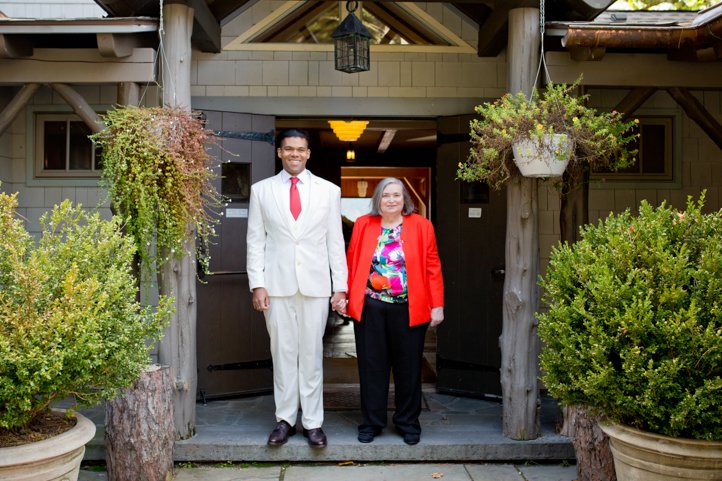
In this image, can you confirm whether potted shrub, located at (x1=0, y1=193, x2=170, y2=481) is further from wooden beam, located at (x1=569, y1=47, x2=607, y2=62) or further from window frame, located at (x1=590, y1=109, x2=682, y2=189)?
window frame, located at (x1=590, y1=109, x2=682, y2=189)

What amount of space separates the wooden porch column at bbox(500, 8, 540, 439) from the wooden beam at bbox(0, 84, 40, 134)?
9.76 ft

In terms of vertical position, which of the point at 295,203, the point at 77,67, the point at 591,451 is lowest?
the point at 591,451

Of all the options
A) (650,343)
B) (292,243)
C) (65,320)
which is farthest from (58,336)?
(650,343)

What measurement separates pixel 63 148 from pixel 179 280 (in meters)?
2.35

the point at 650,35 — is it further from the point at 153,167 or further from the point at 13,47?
the point at 13,47

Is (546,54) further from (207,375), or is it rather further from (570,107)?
(207,375)

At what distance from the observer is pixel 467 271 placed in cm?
593

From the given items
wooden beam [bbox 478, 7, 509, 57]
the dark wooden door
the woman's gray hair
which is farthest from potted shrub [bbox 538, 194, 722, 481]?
the dark wooden door

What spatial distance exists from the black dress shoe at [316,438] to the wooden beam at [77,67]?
229 centimetres

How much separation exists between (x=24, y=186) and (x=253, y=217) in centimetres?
268

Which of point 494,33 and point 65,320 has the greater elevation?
point 494,33

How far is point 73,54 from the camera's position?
4.64 metres

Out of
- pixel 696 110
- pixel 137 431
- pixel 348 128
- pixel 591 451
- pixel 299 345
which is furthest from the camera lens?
pixel 348 128

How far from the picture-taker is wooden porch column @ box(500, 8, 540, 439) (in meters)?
4.62
